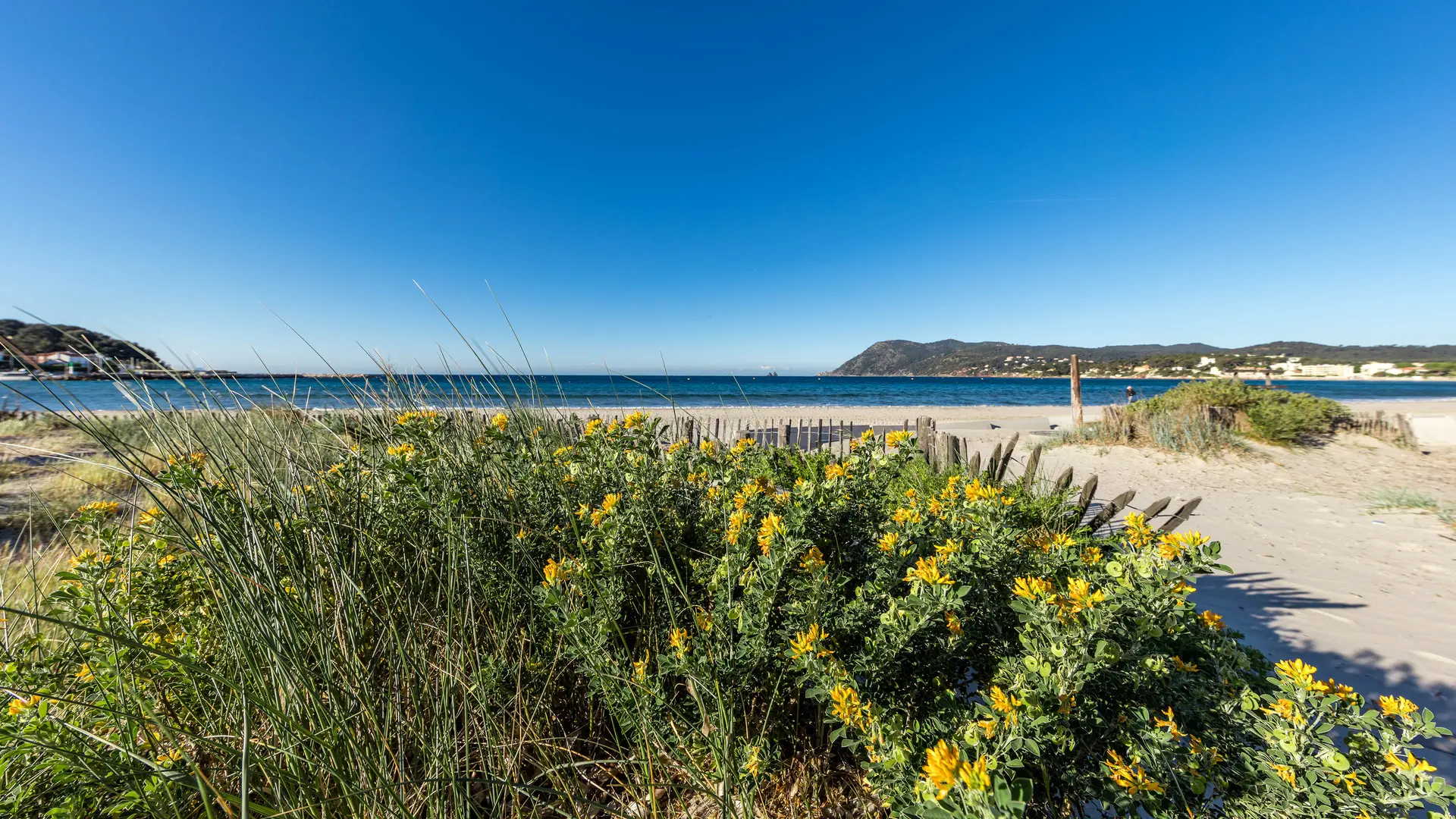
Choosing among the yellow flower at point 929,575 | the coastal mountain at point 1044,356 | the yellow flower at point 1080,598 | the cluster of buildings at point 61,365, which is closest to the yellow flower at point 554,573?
the yellow flower at point 929,575

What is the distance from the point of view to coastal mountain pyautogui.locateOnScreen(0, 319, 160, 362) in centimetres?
210

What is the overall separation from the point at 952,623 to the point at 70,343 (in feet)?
11.8

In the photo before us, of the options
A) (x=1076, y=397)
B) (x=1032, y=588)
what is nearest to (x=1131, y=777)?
(x=1032, y=588)

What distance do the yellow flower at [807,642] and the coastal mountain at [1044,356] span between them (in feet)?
225

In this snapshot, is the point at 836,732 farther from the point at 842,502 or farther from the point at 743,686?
the point at 842,502

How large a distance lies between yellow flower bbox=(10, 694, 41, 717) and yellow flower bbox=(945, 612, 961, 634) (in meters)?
2.43

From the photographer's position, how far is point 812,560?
1.48 m

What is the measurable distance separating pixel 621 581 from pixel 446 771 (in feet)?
2.32

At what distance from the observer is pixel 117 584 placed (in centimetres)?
180

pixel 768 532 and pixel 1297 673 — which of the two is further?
pixel 768 532

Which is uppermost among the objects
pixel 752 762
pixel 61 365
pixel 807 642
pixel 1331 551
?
pixel 61 365

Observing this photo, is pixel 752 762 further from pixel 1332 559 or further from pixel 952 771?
pixel 1332 559

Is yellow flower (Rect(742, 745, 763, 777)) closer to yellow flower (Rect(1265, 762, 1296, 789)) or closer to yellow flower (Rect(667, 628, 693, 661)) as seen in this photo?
yellow flower (Rect(667, 628, 693, 661))

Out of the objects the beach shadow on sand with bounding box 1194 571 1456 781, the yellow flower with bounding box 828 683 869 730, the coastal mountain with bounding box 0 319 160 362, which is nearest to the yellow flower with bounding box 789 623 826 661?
the yellow flower with bounding box 828 683 869 730
